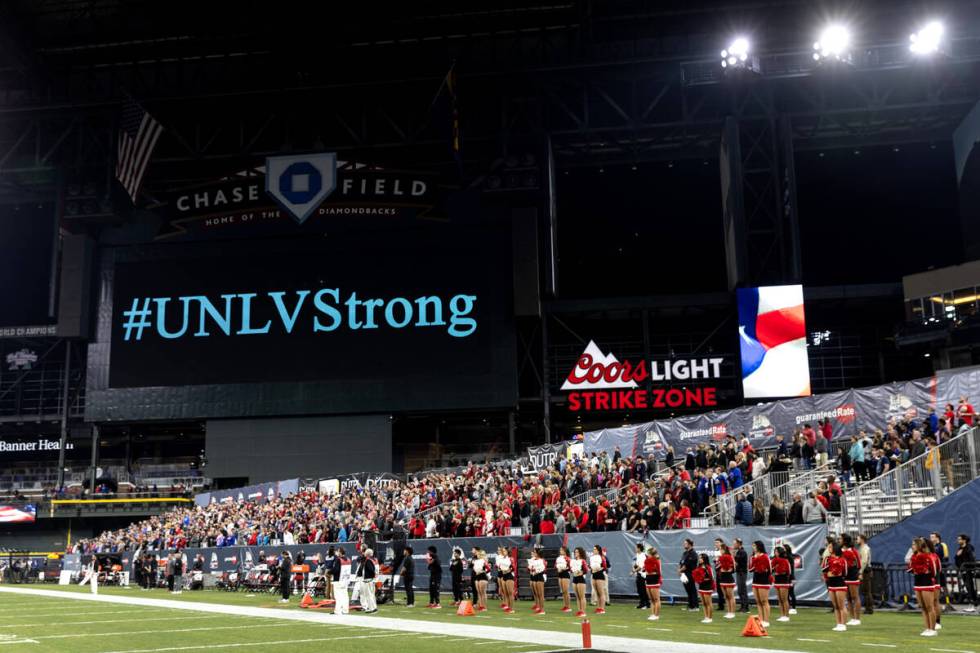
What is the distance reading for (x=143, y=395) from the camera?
58.2 metres

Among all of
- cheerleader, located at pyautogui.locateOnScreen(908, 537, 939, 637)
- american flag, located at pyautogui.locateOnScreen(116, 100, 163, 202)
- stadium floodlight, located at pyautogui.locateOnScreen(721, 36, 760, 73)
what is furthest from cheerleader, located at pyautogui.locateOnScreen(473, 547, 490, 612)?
american flag, located at pyautogui.locateOnScreen(116, 100, 163, 202)

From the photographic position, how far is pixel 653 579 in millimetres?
21562

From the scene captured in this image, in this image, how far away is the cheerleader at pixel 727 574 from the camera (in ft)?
67.2

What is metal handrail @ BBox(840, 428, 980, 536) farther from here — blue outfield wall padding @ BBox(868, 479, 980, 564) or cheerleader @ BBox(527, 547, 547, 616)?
cheerleader @ BBox(527, 547, 547, 616)

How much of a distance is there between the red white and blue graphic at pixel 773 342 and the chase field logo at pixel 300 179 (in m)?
24.2

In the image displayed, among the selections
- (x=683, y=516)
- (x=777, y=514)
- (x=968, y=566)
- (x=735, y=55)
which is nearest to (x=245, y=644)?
(x=777, y=514)

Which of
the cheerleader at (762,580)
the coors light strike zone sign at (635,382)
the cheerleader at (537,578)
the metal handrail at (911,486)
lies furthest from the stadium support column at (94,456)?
the cheerleader at (762,580)

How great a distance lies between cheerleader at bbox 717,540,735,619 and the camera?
20.5 metres

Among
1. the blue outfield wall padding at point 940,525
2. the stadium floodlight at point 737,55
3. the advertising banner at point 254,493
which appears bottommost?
the blue outfield wall padding at point 940,525

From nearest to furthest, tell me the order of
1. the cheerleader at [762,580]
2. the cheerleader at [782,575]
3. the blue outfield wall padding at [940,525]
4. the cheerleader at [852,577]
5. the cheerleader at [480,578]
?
1. the cheerleader at [852,577]
2. the cheerleader at [762,580]
3. the cheerleader at [782,575]
4. the blue outfield wall padding at [940,525]
5. the cheerleader at [480,578]

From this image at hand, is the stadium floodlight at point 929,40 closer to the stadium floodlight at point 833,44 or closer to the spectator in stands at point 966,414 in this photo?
the stadium floodlight at point 833,44

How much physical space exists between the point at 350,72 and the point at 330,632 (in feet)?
137

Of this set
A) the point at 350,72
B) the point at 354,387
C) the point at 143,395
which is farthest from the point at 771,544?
the point at 143,395

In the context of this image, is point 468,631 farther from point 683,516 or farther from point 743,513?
point 683,516
